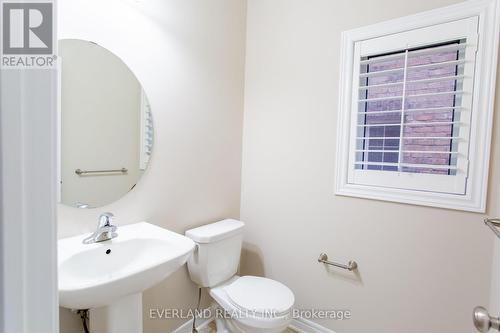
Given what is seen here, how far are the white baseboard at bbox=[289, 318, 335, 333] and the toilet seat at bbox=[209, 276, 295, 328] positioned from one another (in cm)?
43

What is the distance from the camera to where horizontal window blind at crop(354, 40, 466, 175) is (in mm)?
1347

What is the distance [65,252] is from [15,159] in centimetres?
88

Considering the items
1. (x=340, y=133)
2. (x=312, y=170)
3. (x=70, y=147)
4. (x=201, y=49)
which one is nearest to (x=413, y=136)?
(x=340, y=133)

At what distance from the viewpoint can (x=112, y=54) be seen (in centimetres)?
129

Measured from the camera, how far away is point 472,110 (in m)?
1.28

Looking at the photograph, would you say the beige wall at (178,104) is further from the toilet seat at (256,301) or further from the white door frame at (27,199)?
the white door frame at (27,199)

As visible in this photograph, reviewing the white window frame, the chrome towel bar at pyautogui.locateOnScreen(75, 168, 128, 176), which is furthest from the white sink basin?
the white window frame

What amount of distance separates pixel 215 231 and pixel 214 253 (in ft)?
0.44

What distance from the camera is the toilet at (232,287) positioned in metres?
1.40

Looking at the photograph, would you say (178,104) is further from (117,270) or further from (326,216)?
(326,216)

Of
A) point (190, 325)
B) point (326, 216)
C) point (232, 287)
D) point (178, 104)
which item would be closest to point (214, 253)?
point (232, 287)

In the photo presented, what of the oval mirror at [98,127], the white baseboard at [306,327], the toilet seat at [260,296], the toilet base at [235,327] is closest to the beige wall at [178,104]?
the oval mirror at [98,127]

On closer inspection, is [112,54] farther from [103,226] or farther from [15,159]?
[15,159]

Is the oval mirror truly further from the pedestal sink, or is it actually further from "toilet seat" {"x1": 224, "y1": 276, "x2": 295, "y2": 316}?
"toilet seat" {"x1": 224, "y1": 276, "x2": 295, "y2": 316}
